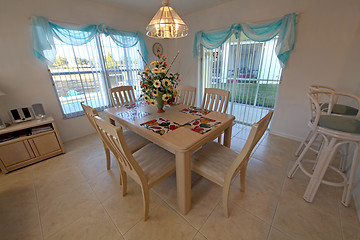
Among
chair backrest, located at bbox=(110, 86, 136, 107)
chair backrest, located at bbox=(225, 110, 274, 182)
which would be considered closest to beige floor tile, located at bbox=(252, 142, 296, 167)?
chair backrest, located at bbox=(225, 110, 274, 182)

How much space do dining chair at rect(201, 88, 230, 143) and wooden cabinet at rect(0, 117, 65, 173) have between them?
234 centimetres

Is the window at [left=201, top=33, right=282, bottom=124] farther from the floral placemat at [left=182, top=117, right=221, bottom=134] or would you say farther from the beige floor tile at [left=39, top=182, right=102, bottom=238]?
the beige floor tile at [left=39, top=182, right=102, bottom=238]

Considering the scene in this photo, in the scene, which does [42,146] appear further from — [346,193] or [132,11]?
[346,193]

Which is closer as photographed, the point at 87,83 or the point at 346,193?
the point at 346,193

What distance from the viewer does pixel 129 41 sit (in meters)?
2.95

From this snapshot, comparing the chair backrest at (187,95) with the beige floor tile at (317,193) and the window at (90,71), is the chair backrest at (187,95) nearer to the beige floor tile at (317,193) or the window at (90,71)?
the window at (90,71)

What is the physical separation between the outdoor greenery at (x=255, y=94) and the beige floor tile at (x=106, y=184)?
2681 millimetres

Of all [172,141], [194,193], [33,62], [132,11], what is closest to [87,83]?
[33,62]

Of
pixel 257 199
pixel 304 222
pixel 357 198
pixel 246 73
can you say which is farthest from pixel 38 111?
pixel 357 198

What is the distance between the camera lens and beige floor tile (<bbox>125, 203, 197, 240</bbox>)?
1.14 meters

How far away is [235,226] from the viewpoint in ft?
3.91

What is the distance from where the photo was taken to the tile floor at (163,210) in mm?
1160

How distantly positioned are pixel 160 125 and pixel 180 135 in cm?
30

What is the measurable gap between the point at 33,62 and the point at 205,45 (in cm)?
295
